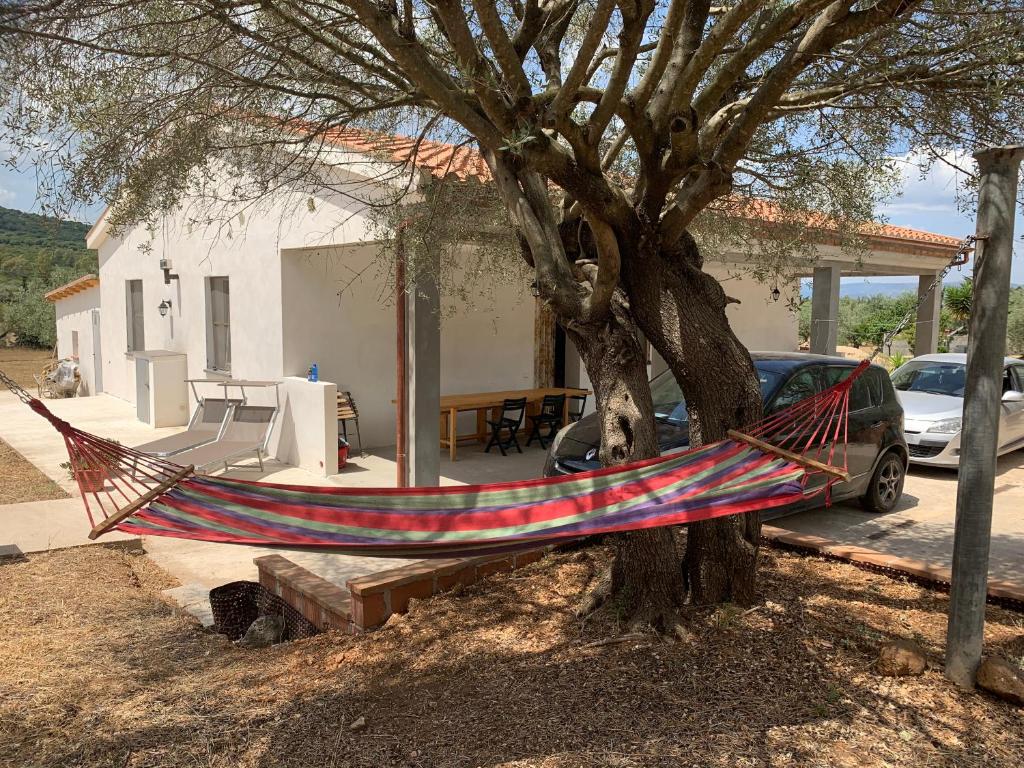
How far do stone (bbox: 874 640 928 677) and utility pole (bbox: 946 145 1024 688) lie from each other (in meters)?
0.14

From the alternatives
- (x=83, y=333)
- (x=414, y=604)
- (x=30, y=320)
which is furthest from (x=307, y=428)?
(x=30, y=320)

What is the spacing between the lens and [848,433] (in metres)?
6.39

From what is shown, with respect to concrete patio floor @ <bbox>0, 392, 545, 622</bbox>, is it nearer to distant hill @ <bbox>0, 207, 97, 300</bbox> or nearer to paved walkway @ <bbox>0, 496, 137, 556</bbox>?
paved walkway @ <bbox>0, 496, 137, 556</bbox>

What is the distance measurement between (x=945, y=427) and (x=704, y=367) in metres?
6.16

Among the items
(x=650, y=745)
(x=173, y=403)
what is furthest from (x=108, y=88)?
(x=173, y=403)

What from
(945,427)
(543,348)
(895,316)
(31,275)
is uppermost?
(31,275)

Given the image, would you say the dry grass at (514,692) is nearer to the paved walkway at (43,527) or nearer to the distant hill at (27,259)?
the paved walkway at (43,527)

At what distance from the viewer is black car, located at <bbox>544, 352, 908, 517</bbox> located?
6.20 metres

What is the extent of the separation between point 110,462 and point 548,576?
243cm

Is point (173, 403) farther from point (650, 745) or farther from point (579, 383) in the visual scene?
point (650, 745)

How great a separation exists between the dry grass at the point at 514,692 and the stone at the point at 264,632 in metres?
→ 0.16

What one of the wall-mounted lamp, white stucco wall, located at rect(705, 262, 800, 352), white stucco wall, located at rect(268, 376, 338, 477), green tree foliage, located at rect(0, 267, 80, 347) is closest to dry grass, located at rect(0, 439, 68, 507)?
white stucco wall, located at rect(268, 376, 338, 477)

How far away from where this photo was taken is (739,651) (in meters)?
3.44

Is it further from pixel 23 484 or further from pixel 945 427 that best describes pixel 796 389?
pixel 23 484
